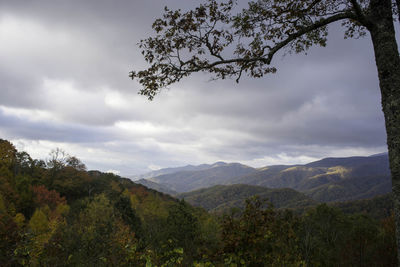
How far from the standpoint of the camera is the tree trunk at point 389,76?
14.1 feet

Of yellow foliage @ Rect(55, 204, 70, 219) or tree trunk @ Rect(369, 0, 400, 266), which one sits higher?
tree trunk @ Rect(369, 0, 400, 266)

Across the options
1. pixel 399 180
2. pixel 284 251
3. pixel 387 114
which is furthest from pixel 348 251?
pixel 387 114

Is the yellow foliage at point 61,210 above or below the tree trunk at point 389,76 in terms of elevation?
below

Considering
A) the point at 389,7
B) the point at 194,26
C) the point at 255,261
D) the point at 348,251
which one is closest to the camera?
the point at 389,7

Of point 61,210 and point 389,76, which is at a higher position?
point 389,76

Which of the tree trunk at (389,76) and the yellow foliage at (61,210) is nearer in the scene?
the tree trunk at (389,76)

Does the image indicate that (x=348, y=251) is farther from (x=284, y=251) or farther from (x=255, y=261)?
(x=255, y=261)

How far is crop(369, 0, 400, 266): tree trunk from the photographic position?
4309 millimetres

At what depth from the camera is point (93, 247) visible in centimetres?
607

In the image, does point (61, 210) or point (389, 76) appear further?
point (61, 210)

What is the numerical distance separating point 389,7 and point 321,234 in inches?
932

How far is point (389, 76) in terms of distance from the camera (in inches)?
174

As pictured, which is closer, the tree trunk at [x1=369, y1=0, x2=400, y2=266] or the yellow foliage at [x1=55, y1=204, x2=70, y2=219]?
the tree trunk at [x1=369, y1=0, x2=400, y2=266]

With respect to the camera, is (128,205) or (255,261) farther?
(128,205)
